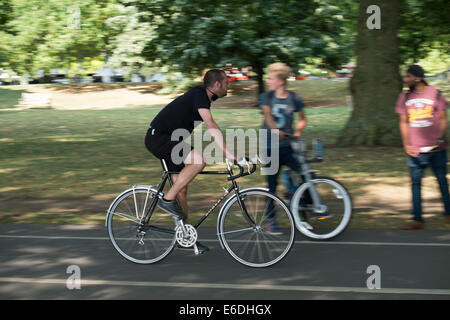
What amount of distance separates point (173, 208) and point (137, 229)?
46 centimetres

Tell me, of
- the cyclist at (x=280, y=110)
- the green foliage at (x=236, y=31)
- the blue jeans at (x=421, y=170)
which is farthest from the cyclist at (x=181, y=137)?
the green foliage at (x=236, y=31)

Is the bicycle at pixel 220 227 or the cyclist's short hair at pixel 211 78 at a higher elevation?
the cyclist's short hair at pixel 211 78

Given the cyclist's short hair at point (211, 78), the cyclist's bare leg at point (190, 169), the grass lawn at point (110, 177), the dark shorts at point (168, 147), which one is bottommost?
the grass lawn at point (110, 177)

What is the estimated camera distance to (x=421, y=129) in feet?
24.3

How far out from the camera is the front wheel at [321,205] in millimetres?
6953

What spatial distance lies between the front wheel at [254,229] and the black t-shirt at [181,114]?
34.7 inches

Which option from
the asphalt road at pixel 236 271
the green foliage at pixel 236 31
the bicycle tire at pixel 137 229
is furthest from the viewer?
the green foliage at pixel 236 31

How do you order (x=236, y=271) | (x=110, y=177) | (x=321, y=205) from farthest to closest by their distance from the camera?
(x=110, y=177) < (x=321, y=205) < (x=236, y=271)

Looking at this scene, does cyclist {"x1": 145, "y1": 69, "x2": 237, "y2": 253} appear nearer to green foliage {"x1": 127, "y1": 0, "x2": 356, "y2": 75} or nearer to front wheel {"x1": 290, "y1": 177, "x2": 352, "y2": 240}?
front wheel {"x1": 290, "y1": 177, "x2": 352, "y2": 240}

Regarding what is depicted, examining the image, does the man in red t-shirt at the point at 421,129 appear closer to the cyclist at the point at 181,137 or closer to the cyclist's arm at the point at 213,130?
the cyclist at the point at 181,137

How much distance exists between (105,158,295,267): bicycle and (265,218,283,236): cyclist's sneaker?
0.09 feet

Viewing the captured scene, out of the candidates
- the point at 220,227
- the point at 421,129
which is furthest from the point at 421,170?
the point at 220,227

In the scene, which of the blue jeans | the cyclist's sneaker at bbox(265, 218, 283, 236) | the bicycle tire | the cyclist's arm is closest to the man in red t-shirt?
the blue jeans

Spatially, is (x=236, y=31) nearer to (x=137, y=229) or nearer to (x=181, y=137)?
(x=181, y=137)
